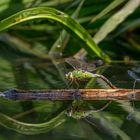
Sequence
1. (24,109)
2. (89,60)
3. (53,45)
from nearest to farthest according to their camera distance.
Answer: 1. (24,109)
2. (89,60)
3. (53,45)

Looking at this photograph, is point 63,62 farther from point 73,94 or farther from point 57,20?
point 73,94

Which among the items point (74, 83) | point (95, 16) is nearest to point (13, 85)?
point (74, 83)

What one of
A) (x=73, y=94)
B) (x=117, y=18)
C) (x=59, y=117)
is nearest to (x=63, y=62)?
(x=117, y=18)

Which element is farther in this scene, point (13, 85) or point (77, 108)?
point (13, 85)

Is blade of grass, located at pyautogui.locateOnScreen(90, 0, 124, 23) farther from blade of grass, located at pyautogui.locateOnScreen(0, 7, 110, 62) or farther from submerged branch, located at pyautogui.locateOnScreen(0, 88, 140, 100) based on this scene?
submerged branch, located at pyautogui.locateOnScreen(0, 88, 140, 100)

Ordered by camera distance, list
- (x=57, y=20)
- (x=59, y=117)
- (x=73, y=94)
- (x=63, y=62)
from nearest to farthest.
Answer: (x=59, y=117)
(x=73, y=94)
(x=57, y=20)
(x=63, y=62)

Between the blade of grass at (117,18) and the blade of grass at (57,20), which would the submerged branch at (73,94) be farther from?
the blade of grass at (117,18)

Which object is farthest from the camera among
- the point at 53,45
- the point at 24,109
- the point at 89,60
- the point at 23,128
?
the point at 53,45

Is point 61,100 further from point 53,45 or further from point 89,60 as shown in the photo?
point 53,45
